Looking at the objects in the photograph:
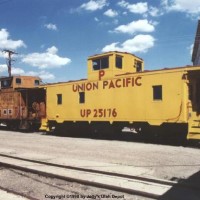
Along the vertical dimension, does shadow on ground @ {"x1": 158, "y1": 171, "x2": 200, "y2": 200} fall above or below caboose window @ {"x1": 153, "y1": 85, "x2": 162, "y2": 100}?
below

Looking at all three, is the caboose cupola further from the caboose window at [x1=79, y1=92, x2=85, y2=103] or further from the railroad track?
the railroad track

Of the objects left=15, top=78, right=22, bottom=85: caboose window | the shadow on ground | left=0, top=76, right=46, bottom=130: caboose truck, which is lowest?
the shadow on ground

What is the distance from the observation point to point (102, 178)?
9.07 m

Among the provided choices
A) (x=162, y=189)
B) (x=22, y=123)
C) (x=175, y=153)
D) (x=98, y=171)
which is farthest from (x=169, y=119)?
(x=22, y=123)

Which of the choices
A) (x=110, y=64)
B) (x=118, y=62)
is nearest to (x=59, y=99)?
(x=110, y=64)

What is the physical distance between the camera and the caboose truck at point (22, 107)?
2633 centimetres

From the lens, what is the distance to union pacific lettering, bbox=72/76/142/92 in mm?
18062

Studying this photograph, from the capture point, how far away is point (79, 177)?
9.23 m

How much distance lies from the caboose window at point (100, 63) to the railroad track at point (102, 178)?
9685mm

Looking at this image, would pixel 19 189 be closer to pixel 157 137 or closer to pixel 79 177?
pixel 79 177

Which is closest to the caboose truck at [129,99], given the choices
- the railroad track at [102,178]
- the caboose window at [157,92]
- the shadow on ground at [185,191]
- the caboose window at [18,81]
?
the caboose window at [157,92]

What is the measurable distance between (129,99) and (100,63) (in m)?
3.56

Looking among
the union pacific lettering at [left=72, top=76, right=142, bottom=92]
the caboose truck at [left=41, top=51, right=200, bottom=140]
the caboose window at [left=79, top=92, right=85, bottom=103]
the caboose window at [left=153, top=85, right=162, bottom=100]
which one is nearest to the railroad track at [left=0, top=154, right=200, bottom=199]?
the caboose truck at [left=41, top=51, right=200, bottom=140]

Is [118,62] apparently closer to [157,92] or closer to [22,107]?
[157,92]
